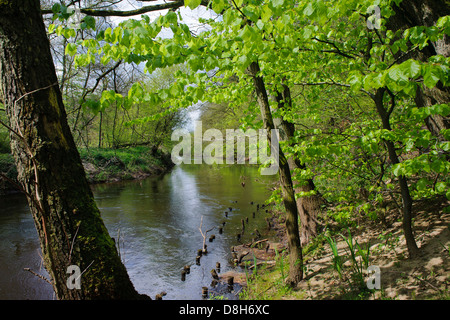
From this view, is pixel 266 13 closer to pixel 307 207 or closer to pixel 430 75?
pixel 430 75

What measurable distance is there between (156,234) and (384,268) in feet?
20.8

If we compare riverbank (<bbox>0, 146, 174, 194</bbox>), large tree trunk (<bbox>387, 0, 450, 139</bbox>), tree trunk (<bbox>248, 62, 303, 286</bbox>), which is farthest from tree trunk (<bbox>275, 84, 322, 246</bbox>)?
riverbank (<bbox>0, 146, 174, 194</bbox>)

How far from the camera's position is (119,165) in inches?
773

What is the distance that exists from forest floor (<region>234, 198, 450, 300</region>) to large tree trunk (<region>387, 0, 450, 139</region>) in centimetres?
151

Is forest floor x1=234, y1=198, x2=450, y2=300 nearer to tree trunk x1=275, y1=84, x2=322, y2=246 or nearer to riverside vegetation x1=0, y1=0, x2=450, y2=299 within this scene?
riverside vegetation x1=0, y1=0, x2=450, y2=299

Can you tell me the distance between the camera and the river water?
17.7ft

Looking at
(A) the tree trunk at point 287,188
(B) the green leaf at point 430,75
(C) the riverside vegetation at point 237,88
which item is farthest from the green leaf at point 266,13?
(A) the tree trunk at point 287,188

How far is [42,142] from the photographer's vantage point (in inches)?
82.2

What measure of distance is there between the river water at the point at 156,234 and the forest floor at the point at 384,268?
97 centimetres

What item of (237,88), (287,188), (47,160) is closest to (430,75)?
(287,188)
